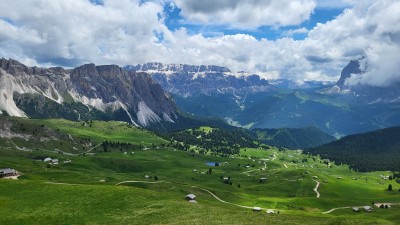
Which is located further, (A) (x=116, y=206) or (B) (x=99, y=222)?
(A) (x=116, y=206)

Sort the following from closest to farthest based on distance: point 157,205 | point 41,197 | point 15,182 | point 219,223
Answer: point 219,223 → point 157,205 → point 41,197 → point 15,182

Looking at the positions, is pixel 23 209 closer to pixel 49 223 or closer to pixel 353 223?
pixel 49 223

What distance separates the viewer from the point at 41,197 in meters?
114

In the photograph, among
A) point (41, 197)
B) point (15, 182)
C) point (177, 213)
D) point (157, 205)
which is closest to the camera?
point (177, 213)

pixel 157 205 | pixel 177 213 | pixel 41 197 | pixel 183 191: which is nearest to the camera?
pixel 177 213

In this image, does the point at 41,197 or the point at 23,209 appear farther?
the point at 41,197

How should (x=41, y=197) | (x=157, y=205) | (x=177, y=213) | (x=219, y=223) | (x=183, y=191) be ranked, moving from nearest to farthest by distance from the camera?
(x=219, y=223)
(x=177, y=213)
(x=157, y=205)
(x=41, y=197)
(x=183, y=191)

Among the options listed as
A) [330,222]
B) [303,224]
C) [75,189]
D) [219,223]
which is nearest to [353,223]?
[330,222]

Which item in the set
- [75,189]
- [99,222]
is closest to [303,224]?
[99,222]

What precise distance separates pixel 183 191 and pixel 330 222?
96.2m

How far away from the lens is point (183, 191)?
181250 millimetres

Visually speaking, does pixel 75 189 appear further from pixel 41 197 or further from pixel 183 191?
pixel 183 191

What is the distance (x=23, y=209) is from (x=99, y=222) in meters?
23.1

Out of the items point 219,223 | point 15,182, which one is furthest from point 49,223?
point 15,182
